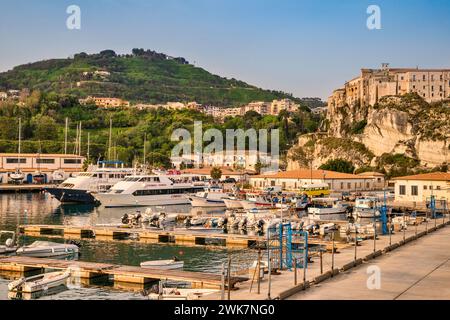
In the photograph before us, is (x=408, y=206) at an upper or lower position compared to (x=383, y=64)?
lower

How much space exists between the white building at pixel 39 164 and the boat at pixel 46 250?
7573 centimetres

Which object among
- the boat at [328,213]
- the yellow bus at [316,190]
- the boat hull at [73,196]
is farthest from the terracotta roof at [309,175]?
the boat hull at [73,196]

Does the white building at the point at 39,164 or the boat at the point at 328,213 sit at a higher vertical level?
the white building at the point at 39,164

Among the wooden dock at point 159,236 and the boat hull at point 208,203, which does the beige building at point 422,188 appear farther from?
the wooden dock at point 159,236

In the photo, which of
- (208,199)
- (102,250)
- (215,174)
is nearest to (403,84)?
(215,174)

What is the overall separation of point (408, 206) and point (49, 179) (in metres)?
69.8

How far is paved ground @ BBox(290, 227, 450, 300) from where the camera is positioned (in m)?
18.0

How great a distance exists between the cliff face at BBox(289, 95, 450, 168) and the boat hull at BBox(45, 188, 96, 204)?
53.7 metres

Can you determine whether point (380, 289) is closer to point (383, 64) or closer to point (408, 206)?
point (408, 206)

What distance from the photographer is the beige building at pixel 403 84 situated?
386 feet

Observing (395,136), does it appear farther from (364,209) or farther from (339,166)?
(364,209)

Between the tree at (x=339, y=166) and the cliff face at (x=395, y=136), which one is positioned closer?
the cliff face at (x=395, y=136)
